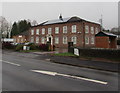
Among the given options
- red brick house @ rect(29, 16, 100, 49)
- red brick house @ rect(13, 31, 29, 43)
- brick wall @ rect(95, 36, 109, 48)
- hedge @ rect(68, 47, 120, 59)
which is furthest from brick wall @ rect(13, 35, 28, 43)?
hedge @ rect(68, 47, 120, 59)

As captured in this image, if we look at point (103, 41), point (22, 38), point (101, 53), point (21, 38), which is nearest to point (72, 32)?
point (103, 41)

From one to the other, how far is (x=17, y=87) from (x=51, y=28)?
29.8 metres

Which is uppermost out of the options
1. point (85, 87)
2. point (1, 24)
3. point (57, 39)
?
point (1, 24)

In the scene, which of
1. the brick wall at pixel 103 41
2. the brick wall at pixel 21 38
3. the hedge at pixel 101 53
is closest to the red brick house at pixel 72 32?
the brick wall at pixel 103 41

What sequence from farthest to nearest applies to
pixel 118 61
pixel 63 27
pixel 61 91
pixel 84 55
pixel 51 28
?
1. pixel 51 28
2. pixel 63 27
3. pixel 84 55
4. pixel 118 61
5. pixel 61 91

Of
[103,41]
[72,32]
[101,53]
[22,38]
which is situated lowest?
[101,53]

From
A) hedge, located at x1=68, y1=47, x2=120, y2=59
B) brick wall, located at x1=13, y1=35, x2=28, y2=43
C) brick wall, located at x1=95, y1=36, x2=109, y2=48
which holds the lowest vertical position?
hedge, located at x1=68, y1=47, x2=120, y2=59

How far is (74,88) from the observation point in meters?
4.75

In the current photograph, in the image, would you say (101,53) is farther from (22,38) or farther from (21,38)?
(21,38)

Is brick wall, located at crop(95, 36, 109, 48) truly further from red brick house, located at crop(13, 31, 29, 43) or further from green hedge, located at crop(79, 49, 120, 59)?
red brick house, located at crop(13, 31, 29, 43)

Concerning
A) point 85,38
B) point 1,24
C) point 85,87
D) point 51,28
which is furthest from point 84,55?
point 1,24

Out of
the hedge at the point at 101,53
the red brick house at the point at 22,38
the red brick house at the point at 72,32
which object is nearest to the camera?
the hedge at the point at 101,53

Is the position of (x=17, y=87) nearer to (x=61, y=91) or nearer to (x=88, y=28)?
(x=61, y=91)

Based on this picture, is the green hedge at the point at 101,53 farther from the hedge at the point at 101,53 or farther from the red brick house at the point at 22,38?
the red brick house at the point at 22,38
